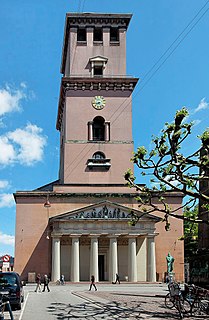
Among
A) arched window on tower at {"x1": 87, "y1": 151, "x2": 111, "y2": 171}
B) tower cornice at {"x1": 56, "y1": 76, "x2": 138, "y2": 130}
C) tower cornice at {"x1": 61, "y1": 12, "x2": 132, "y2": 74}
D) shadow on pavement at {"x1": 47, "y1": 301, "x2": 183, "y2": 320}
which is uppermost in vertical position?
tower cornice at {"x1": 61, "y1": 12, "x2": 132, "y2": 74}

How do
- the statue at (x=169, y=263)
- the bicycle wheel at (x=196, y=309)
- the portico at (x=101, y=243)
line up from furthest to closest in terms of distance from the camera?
the portico at (x=101, y=243), the statue at (x=169, y=263), the bicycle wheel at (x=196, y=309)

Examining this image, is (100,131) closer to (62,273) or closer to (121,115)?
(121,115)

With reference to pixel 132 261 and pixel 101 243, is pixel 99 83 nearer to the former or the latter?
pixel 101 243

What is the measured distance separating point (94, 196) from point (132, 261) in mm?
9221

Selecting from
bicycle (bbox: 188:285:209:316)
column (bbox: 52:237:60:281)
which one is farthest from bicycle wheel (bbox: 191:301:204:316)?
column (bbox: 52:237:60:281)

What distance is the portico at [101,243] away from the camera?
5269cm

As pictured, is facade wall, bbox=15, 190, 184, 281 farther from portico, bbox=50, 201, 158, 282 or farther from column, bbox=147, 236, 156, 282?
column, bbox=147, 236, 156, 282

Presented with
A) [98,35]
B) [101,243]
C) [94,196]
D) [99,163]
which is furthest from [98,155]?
[98,35]

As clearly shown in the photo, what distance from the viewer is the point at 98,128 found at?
6188 cm

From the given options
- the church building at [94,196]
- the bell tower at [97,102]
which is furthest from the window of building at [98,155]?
the church building at [94,196]

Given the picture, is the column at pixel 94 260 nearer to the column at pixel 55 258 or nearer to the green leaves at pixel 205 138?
the column at pixel 55 258

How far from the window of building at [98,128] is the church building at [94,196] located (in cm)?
13

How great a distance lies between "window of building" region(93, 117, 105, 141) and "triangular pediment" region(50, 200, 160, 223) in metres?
10.5

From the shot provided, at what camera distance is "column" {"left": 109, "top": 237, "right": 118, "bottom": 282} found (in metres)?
52.3
